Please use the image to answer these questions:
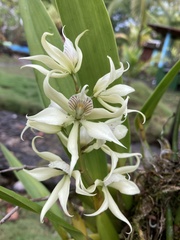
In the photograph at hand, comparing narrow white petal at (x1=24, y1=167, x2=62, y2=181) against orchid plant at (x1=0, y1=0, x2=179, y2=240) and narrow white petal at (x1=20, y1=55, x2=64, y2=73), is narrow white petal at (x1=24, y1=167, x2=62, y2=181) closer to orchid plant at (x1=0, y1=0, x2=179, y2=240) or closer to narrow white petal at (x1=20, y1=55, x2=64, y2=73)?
orchid plant at (x1=0, y1=0, x2=179, y2=240)

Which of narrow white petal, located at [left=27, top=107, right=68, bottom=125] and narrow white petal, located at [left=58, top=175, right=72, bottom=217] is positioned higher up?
narrow white petal, located at [left=27, top=107, right=68, bottom=125]

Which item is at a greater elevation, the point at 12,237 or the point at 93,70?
the point at 93,70

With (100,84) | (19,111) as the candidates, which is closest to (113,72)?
(100,84)

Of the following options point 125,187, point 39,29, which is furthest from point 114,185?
point 39,29

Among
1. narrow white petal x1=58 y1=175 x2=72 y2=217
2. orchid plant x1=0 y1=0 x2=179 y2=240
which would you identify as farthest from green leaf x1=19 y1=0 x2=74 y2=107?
narrow white petal x1=58 y1=175 x2=72 y2=217

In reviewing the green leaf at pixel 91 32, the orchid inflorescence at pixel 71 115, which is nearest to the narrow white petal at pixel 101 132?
the orchid inflorescence at pixel 71 115

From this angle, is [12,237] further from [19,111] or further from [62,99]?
[19,111]

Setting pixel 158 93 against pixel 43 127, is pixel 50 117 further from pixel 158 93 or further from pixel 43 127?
pixel 158 93

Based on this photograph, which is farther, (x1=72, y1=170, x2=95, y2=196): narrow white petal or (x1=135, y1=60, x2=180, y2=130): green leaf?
(x1=135, y1=60, x2=180, y2=130): green leaf

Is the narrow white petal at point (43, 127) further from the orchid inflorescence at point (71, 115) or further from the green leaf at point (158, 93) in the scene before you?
the green leaf at point (158, 93)
